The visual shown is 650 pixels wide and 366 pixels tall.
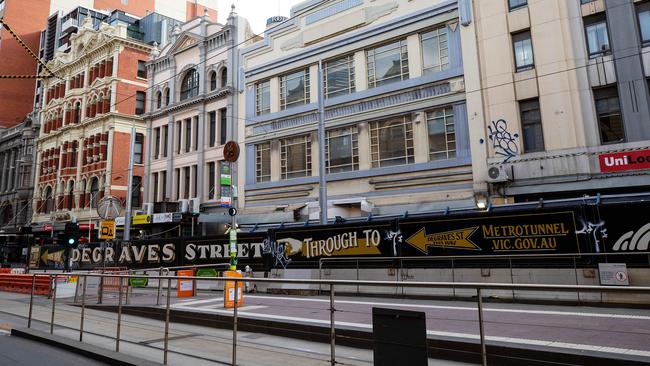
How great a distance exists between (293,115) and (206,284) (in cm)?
1177

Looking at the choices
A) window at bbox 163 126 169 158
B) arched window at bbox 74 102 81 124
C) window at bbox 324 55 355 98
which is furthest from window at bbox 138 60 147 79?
window at bbox 324 55 355 98

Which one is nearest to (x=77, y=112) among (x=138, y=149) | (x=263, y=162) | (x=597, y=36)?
(x=138, y=149)

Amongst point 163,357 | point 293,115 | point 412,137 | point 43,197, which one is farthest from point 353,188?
point 43,197

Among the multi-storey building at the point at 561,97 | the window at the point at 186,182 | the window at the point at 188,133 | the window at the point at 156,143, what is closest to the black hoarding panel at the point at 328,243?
the multi-storey building at the point at 561,97

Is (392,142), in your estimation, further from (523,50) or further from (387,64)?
(523,50)

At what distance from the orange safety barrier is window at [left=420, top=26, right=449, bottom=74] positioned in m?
20.3

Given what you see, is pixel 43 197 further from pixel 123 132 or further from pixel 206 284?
pixel 206 284

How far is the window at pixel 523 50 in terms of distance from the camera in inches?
748

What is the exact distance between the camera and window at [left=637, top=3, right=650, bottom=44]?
1686cm

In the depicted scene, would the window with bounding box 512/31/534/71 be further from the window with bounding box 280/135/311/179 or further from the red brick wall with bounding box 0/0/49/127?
the red brick wall with bounding box 0/0/49/127

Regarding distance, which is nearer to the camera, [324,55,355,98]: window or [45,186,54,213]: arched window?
[324,55,355,98]: window

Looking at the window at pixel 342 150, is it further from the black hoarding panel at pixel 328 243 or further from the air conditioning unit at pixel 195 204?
the air conditioning unit at pixel 195 204

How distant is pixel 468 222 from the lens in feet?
47.4

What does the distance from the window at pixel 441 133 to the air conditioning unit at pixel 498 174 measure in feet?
7.30
